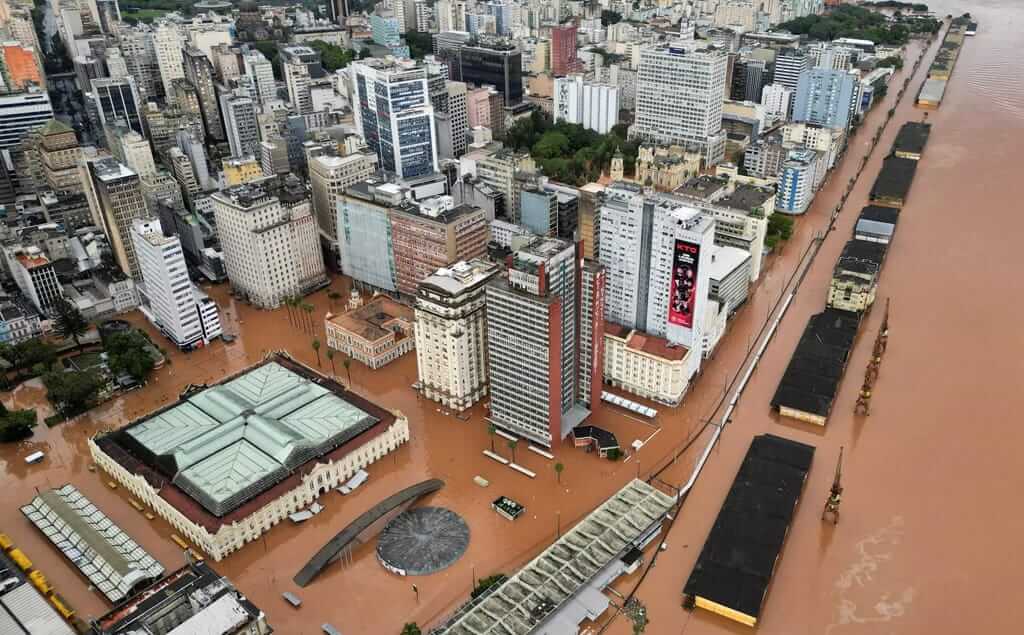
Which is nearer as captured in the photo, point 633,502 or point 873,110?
point 633,502

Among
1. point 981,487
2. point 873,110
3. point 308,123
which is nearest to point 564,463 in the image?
point 981,487

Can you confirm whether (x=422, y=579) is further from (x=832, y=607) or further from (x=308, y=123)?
(x=308, y=123)

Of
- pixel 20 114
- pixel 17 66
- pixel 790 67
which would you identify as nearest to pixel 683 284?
pixel 790 67

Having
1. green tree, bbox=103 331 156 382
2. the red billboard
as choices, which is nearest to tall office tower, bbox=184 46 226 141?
green tree, bbox=103 331 156 382

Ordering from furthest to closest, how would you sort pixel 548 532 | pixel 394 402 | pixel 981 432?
pixel 394 402 → pixel 981 432 → pixel 548 532

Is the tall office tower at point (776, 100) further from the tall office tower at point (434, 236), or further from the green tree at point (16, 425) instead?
the green tree at point (16, 425)

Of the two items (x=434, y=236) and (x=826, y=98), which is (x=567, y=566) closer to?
(x=434, y=236)
